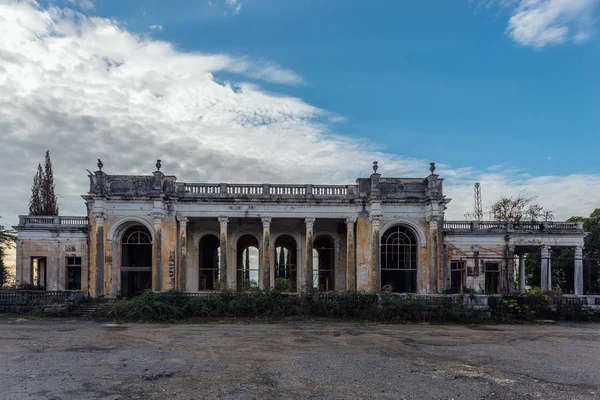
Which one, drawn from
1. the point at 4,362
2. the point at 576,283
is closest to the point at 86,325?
the point at 4,362

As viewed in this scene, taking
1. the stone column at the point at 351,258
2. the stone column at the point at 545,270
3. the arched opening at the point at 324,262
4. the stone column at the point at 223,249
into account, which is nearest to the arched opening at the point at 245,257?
the stone column at the point at 223,249

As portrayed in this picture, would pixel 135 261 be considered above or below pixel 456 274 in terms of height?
above

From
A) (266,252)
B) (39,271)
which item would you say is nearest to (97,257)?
(266,252)

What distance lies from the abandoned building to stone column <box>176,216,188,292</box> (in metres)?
0.05

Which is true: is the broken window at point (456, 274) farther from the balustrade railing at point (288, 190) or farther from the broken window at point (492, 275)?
the balustrade railing at point (288, 190)

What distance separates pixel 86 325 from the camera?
634 inches

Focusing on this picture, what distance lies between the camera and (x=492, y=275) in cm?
2625

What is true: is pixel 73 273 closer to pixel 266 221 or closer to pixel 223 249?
pixel 223 249

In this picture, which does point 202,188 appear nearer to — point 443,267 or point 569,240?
point 443,267

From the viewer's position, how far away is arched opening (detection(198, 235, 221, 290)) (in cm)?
2436

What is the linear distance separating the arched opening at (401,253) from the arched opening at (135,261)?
42.2 ft

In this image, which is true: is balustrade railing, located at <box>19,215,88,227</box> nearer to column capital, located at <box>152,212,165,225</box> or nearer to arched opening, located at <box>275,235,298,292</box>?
column capital, located at <box>152,212,165,225</box>

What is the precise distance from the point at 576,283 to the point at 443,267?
341 inches

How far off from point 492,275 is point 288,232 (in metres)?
13.7
